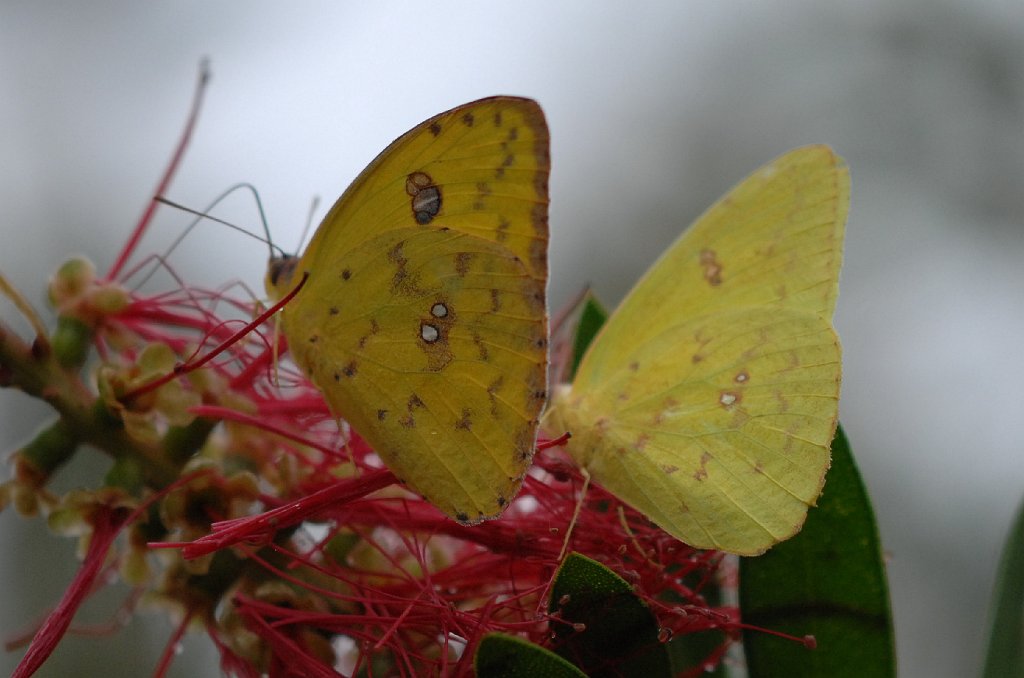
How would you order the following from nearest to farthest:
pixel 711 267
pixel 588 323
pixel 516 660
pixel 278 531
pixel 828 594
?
1. pixel 516 660
2. pixel 828 594
3. pixel 278 531
4. pixel 711 267
5. pixel 588 323

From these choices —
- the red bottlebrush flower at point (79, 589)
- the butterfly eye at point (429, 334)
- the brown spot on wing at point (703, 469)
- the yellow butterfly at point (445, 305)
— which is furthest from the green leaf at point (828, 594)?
the red bottlebrush flower at point (79, 589)

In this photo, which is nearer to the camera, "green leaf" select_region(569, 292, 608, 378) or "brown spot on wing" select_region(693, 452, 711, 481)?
"brown spot on wing" select_region(693, 452, 711, 481)

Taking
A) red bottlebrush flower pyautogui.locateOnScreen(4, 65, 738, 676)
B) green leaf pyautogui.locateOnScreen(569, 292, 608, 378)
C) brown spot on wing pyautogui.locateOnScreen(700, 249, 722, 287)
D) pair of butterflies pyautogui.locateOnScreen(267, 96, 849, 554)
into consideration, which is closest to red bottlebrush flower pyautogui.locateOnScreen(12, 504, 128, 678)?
red bottlebrush flower pyautogui.locateOnScreen(4, 65, 738, 676)

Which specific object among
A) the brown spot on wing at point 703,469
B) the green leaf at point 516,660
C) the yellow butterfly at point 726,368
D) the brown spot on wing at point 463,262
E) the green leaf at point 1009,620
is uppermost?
the brown spot on wing at point 463,262

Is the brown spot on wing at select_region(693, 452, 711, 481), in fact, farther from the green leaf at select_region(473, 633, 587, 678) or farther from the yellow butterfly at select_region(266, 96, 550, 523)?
the green leaf at select_region(473, 633, 587, 678)

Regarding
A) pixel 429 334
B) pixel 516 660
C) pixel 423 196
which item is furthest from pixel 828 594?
pixel 423 196

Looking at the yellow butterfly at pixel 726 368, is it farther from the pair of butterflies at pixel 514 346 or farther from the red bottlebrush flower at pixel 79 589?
the red bottlebrush flower at pixel 79 589

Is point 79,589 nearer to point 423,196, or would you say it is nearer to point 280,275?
point 280,275
